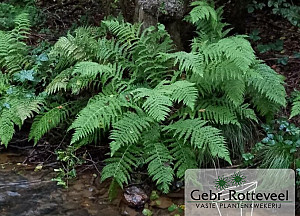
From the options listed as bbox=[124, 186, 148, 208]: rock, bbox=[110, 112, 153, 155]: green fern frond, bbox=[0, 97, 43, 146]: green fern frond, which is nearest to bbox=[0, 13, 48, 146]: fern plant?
bbox=[0, 97, 43, 146]: green fern frond

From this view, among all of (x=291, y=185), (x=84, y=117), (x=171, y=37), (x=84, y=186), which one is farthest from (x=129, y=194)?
(x=171, y=37)

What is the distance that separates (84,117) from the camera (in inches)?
141

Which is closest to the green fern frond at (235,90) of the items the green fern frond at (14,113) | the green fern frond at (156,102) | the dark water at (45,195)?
the green fern frond at (156,102)

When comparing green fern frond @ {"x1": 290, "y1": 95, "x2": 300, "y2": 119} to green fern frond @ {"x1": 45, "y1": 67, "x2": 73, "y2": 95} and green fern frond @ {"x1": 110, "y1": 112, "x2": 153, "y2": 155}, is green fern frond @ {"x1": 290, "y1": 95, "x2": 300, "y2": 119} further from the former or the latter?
green fern frond @ {"x1": 45, "y1": 67, "x2": 73, "y2": 95}

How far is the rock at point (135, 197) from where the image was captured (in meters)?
3.45

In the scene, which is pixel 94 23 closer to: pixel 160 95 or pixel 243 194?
pixel 160 95

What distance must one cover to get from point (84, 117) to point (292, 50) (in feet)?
10.1

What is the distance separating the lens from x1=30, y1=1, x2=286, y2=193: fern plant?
11.5ft

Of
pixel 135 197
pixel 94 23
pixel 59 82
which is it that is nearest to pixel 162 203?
pixel 135 197

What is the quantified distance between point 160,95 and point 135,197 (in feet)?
3.13

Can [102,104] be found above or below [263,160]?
above

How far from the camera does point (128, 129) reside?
351 cm

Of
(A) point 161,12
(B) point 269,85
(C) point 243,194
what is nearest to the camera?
(C) point 243,194

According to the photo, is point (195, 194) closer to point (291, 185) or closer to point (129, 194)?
point (129, 194)
